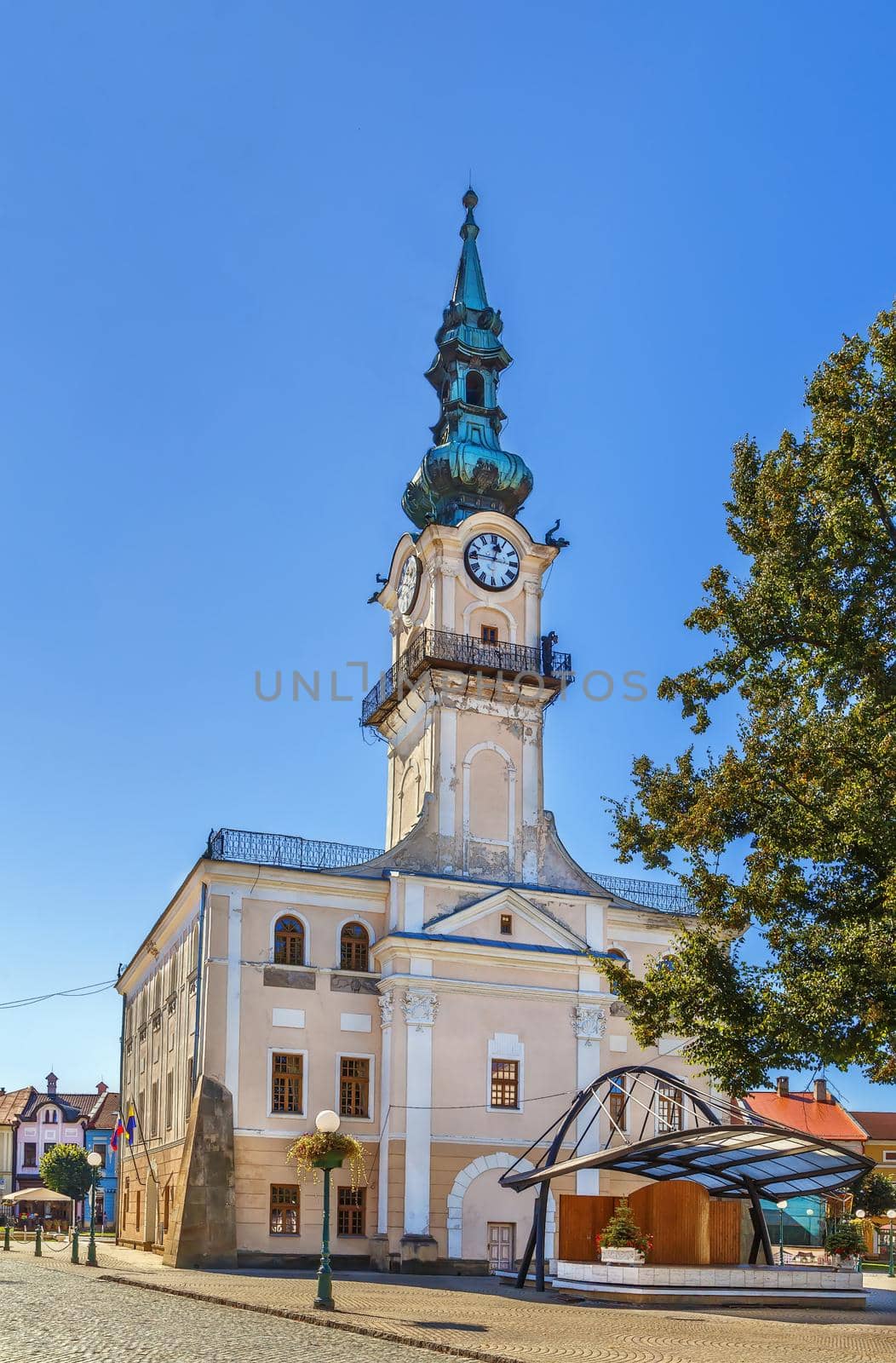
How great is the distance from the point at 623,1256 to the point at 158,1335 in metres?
11.3

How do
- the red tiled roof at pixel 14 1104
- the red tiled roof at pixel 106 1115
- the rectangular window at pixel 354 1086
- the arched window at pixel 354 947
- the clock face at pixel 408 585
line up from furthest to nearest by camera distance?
the red tiled roof at pixel 14 1104
the red tiled roof at pixel 106 1115
the clock face at pixel 408 585
the arched window at pixel 354 947
the rectangular window at pixel 354 1086

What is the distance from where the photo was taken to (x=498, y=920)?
3831cm

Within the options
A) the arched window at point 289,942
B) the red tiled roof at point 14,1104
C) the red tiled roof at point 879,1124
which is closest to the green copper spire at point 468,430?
the arched window at point 289,942

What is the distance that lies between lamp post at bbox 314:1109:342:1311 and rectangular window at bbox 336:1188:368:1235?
13.5m

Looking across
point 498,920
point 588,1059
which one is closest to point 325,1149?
point 498,920

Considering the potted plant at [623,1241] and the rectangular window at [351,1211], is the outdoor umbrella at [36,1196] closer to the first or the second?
the rectangular window at [351,1211]

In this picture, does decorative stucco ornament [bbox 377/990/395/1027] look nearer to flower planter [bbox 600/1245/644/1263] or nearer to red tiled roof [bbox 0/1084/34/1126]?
flower planter [bbox 600/1245/644/1263]

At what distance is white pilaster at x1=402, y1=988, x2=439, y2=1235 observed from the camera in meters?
34.9

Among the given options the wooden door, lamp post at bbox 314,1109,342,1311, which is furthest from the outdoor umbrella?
lamp post at bbox 314,1109,342,1311

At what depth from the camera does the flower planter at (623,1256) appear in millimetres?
24844

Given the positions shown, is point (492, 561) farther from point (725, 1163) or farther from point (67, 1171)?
point (67, 1171)

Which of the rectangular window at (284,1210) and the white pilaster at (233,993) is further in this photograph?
the white pilaster at (233,993)

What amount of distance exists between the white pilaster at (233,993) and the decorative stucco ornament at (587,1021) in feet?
29.4

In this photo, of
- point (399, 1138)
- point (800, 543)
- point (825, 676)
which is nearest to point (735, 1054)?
point (825, 676)
